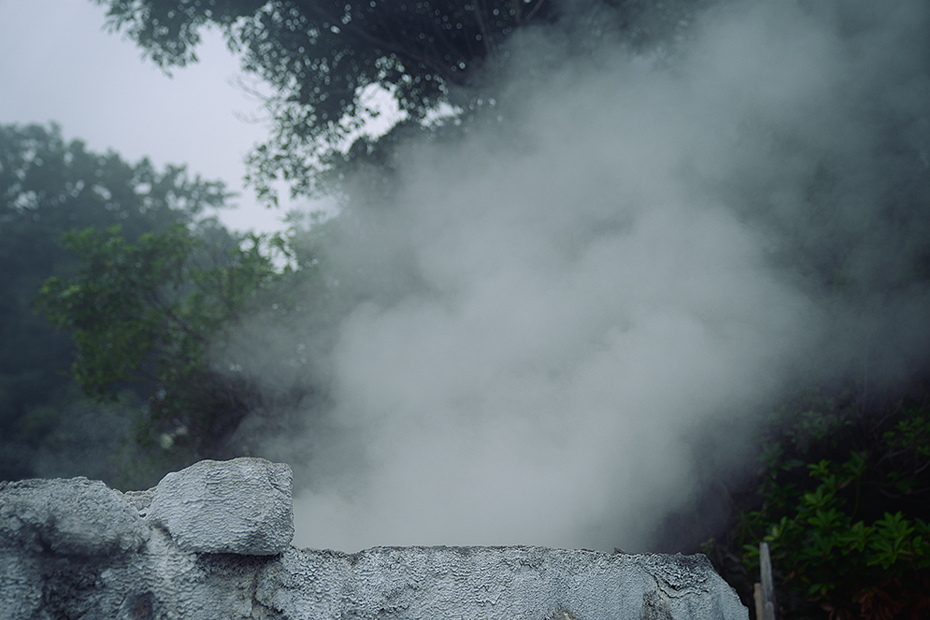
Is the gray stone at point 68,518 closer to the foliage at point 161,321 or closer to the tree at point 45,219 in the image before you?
the foliage at point 161,321

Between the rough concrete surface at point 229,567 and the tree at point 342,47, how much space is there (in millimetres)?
4497

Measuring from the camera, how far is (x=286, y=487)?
1239 millimetres

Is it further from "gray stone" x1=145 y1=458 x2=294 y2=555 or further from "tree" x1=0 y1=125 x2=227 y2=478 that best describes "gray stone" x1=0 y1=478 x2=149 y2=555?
"tree" x1=0 y1=125 x2=227 y2=478

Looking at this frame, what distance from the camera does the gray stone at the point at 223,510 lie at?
1.14 m

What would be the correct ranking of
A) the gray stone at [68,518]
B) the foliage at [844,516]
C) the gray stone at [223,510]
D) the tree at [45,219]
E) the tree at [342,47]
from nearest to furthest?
the gray stone at [68,518] → the gray stone at [223,510] → the foliage at [844,516] → the tree at [342,47] → the tree at [45,219]

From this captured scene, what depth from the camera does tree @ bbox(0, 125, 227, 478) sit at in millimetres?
13141

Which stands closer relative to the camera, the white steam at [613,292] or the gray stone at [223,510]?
the gray stone at [223,510]

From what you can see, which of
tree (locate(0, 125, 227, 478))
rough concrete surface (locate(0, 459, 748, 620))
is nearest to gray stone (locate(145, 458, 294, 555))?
rough concrete surface (locate(0, 459, 748, 620))

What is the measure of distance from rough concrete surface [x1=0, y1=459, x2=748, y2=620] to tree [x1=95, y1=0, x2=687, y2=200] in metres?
4.50

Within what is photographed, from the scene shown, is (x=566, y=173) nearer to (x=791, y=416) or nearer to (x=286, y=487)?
(x=791, y=416)

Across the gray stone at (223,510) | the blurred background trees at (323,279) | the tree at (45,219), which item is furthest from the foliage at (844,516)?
the tree at (45,219)

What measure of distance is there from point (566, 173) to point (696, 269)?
130 centimetres

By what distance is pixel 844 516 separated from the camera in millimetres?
2965

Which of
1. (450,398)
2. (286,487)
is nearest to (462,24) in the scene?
(450,398)
